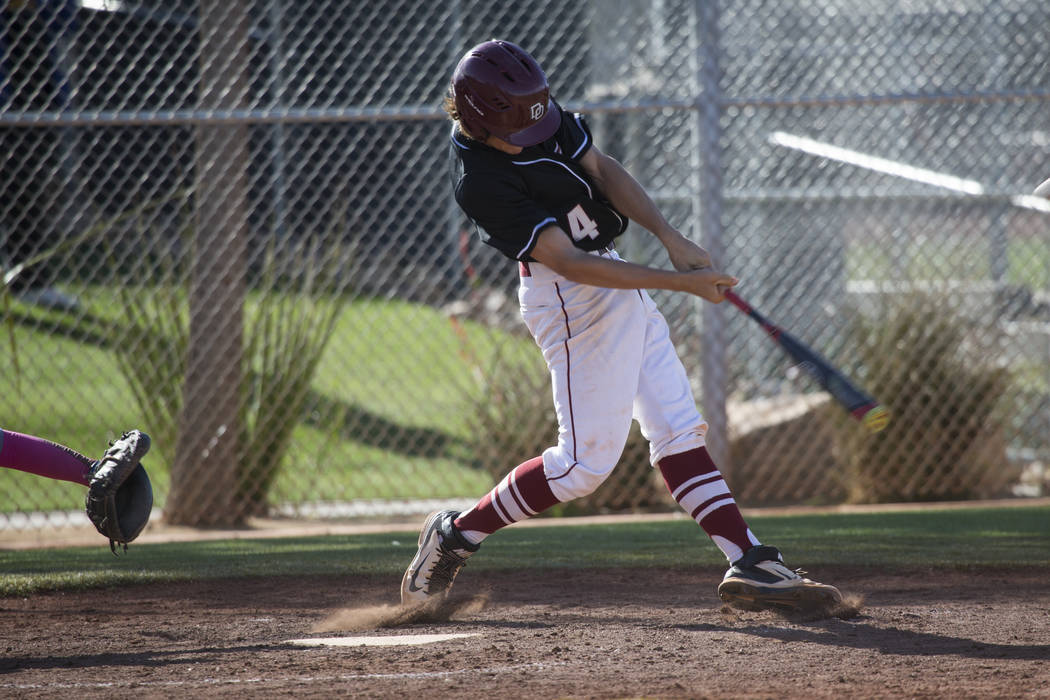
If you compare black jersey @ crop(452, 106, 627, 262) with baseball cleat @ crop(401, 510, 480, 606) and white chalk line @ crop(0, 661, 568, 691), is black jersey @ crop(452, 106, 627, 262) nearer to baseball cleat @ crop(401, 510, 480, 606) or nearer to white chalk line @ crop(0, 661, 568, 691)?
baseball cleat @ crop(401, 510, 480, 606)

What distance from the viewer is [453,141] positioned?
3.42 meters

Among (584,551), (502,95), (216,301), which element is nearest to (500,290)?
(216,301)

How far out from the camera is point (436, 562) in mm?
3584

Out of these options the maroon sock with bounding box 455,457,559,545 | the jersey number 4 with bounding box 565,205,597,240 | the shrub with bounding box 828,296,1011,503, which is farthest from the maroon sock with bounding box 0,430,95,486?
the shrub with bounding box 828,296,1011,503

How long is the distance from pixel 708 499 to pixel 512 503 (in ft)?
2.09

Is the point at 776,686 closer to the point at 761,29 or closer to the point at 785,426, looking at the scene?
the point at 785,426

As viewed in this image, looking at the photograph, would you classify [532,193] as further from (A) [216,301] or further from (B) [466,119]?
(A) [216,301]

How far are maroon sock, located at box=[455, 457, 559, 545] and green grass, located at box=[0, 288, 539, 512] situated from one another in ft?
10.2

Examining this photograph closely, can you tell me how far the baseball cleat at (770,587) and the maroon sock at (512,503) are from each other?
0.62 meters

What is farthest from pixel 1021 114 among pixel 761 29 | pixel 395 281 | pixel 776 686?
pixel 776 686

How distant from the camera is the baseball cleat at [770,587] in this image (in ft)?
10.7

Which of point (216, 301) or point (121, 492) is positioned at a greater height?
point (216, 301)

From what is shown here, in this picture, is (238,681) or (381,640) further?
(381,640)

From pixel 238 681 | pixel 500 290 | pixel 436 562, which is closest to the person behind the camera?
pixel 238 681
